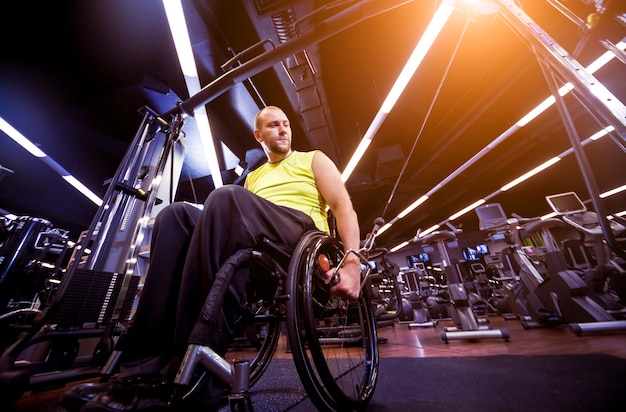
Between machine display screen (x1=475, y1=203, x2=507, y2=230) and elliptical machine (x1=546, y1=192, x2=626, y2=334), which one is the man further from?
machine display screen (x1=475, y1=203, x2=507, y2=230)

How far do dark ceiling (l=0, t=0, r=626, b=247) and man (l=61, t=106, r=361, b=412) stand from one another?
41.0 inches

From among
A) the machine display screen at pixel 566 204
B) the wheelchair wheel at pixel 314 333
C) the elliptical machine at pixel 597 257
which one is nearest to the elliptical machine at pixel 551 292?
the elliptical machine at pixel 597 257

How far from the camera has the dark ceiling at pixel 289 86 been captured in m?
2.93

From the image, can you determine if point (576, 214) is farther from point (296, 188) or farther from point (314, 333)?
point (314, 333)

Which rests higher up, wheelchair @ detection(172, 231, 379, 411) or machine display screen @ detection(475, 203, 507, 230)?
machine display screen @ detection(475, 203, 507, 230)

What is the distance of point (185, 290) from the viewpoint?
68 cm

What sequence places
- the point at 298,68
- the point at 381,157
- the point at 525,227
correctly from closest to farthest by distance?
the point at 525,227 < the point at 298,68 < the point at 381,157

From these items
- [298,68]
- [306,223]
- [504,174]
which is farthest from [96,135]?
[504,174]

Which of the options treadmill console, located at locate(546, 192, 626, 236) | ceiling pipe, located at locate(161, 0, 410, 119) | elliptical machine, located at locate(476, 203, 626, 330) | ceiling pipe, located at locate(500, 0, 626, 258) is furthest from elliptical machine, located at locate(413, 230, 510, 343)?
ceiling pipe, located at locate(161, 0, 410, 119)

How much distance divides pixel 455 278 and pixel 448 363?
65.1 inches

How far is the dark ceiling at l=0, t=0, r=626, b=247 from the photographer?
2.93 m

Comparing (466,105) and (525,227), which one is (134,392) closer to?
(525,227)

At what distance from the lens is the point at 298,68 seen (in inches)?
133

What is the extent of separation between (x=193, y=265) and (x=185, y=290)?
0.07m
